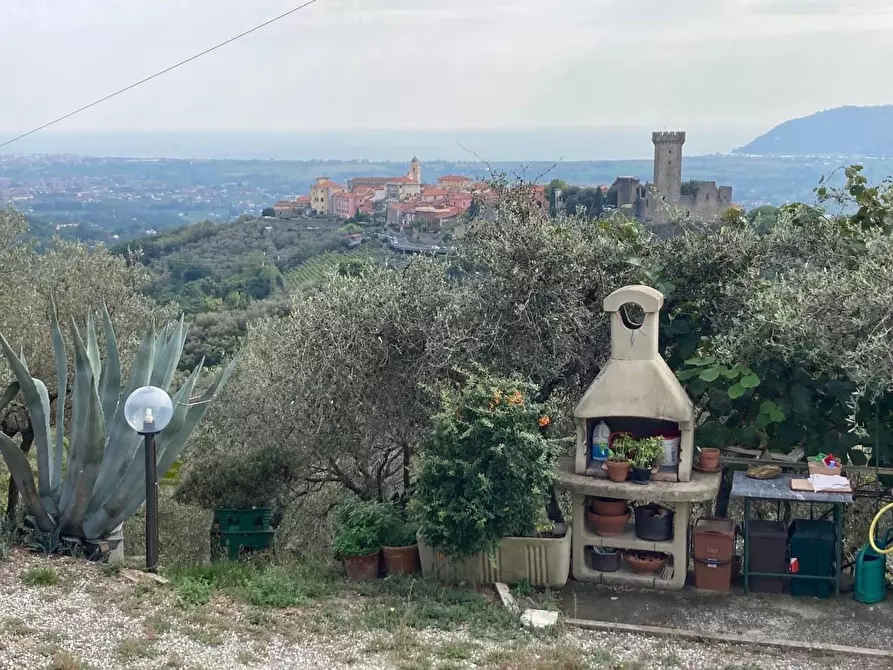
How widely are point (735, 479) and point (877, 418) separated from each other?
104 cm

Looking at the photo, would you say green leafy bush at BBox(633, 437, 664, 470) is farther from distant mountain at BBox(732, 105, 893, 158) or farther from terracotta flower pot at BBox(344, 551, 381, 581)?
distant mountain at BBox(732, 105, 893, 158)

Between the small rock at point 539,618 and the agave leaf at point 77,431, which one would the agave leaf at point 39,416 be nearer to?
the agave leaf at point 77,431

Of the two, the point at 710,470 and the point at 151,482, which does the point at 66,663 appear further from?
the point at 710,470

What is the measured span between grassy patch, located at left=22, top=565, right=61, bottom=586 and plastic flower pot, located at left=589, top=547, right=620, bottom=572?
3557 millimetres

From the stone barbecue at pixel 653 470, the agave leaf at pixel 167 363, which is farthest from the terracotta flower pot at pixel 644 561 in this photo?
the agave leaf at pixel 167 363

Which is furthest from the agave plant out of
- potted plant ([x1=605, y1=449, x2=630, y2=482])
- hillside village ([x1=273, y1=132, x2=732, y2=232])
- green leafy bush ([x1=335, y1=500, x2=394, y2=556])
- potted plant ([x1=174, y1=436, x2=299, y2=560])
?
hillside village ([x1=273, y1=132, x2=732, y2=232])

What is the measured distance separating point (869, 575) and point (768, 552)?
24.8 inches

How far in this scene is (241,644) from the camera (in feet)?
16.1

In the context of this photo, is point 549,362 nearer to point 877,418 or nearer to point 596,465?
point 596,465

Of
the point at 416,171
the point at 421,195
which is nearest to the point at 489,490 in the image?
the point at 421,195

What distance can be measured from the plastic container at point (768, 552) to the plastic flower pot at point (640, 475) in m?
0.75

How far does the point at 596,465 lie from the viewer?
251 inches

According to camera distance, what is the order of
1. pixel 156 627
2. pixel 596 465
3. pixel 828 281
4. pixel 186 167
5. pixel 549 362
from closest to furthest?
pixel 156 627, pixel 828 281, pixel 596 465, pixel 549 362, pixel 186 167

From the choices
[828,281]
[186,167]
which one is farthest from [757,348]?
[186,167]
